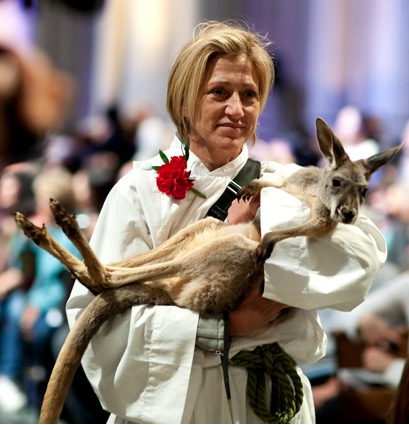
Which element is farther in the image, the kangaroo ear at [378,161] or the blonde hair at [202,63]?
the blonde hair at [202,63]

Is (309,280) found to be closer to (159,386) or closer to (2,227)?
(159,386)

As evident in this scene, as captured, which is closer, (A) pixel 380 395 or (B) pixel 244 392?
(B) pixel 244 392

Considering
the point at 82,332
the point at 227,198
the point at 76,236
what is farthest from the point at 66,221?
the point at 227,198

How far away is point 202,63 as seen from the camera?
192cm

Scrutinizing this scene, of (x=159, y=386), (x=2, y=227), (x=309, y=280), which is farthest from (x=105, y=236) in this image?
(x=2, y=227)

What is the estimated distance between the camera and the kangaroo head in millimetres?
1719

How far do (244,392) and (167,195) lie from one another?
1.78ft

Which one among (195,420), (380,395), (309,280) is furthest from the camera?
(380,395)

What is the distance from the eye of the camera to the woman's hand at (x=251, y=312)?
1885mm

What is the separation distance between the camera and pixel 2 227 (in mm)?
3932

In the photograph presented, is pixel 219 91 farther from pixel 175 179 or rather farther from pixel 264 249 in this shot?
pixel 264 249

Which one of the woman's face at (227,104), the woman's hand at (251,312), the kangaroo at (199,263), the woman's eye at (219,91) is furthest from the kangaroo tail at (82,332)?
the woman's eye at (219,91)

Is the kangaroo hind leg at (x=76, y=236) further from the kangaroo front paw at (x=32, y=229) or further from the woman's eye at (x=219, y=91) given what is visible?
the woman's eye at (x=219, y=91)

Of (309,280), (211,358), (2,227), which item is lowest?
(2,227)
